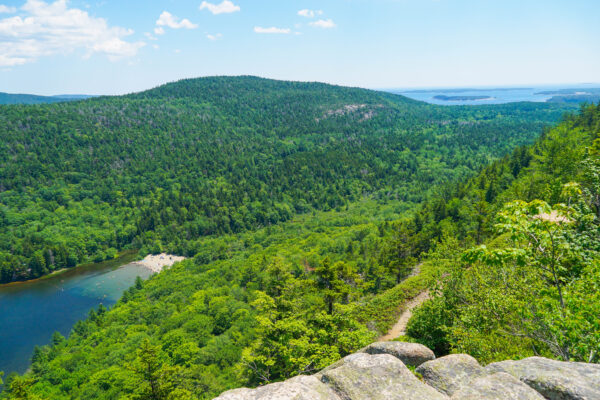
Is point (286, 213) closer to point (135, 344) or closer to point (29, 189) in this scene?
point (135, 344)

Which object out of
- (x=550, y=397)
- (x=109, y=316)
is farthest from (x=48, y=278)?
(x=550, y=397)

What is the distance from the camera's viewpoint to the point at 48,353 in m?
70.4

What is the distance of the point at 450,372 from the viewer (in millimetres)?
9445

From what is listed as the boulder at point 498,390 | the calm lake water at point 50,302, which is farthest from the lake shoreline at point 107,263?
the boulder at point 498,390

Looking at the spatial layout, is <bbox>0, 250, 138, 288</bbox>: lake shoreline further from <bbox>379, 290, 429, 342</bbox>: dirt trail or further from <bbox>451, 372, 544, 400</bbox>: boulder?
<bbox>451, 372, 544, 400</bbox>: boulder

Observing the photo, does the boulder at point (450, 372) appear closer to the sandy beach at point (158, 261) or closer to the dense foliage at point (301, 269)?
the dense foliage at point (301, 269)

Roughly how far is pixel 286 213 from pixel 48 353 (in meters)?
125

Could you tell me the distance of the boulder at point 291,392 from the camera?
7250mm

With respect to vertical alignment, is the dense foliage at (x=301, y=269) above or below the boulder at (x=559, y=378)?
below

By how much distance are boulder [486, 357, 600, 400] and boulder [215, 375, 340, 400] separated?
4848 mm

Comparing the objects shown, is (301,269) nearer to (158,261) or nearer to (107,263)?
(158,261)

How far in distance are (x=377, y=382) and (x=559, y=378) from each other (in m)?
4.24

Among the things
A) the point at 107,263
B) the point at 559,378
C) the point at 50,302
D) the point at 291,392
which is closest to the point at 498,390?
the point at 559,378

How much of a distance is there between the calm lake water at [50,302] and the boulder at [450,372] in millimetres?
101725
